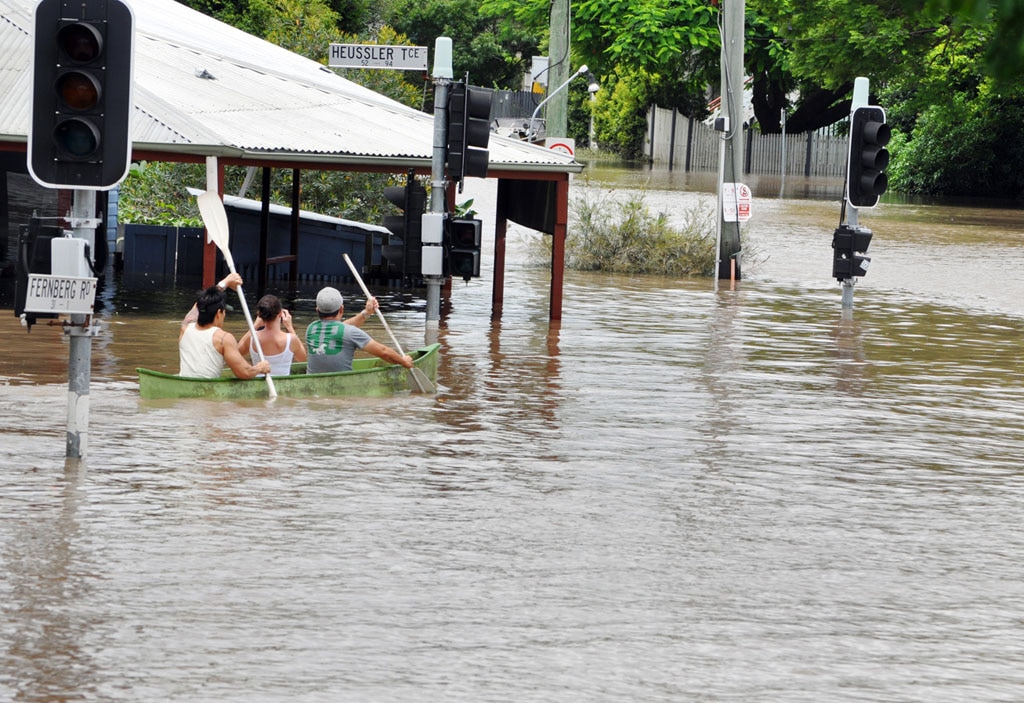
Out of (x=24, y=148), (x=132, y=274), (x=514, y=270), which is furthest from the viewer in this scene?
(x=514, y=270)

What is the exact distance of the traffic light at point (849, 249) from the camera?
20953 millimetres

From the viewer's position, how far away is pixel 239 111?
19812 millimetres

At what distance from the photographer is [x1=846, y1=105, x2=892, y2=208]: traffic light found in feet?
66.1

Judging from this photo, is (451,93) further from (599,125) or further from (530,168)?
(599,125)

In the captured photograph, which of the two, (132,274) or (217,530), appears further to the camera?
(132,274)

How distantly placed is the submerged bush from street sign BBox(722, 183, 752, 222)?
5.81 ft

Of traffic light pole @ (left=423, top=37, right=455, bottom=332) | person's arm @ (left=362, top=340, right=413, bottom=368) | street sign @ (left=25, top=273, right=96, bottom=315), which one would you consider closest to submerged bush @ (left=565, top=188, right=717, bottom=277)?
traffic light pole @ (left=423, top=37, right=455, bottom=332)

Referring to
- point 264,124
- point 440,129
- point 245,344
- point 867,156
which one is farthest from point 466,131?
point 867,156

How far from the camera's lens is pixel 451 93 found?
17.0m

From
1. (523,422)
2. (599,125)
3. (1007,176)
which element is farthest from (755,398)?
(599,125)

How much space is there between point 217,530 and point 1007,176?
170 feet

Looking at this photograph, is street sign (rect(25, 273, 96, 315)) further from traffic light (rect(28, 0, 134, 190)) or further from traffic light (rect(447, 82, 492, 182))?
traffic light (rect(447, 82, 492, 182))

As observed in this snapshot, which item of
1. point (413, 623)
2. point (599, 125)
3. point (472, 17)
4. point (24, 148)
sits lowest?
point (413, 623)

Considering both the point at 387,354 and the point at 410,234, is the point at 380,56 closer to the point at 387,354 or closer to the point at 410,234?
the point at 410,234
